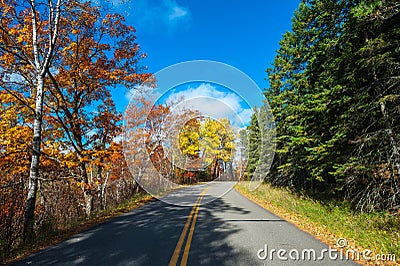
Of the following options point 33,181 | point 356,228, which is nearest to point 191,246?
point 356,228

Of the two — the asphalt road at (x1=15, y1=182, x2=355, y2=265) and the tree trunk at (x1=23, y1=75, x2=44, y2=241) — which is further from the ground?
the tree trunk at (x1=23, y1=75, x2=44, y2=241)

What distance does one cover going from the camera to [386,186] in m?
7.12

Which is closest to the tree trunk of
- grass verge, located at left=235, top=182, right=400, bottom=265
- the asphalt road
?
the asphalt road

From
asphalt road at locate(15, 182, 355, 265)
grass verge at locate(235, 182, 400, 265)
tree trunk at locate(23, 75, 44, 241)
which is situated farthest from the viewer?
tree trunk at locate(23, 75, 44, 241)

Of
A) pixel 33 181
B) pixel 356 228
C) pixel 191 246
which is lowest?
pixel 356 228

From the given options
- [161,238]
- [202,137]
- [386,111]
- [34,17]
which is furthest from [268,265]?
[202,137]

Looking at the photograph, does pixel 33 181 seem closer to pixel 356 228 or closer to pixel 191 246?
pixel 191 246

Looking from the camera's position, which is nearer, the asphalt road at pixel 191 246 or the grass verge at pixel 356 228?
the asphalt road at pixel 191 246

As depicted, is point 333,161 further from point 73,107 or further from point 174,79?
point 73,107

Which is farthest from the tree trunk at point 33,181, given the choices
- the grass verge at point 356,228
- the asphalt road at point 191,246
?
the grass verge at point 356,228

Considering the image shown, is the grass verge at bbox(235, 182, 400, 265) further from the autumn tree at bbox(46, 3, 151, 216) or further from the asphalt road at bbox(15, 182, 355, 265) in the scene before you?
the autumn tree at bbox(46, 3, 151, 216)

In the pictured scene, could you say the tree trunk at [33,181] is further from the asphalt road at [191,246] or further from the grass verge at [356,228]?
the grass verge at [356,228]

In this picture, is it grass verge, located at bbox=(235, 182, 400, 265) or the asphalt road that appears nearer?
the asphalt road

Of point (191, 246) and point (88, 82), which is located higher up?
point (88, 82)
